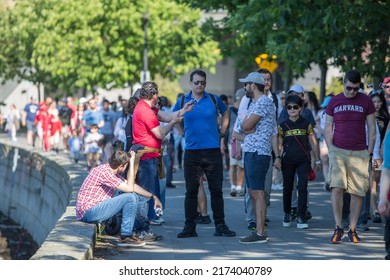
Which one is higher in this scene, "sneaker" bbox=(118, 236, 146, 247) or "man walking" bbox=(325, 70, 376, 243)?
"man walking" bbox=(325, 70, 376, 243)

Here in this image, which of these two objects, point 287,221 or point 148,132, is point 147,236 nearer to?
point 148,132

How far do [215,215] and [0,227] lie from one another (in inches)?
838

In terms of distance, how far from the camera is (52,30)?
57469 mm

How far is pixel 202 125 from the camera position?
14.4 metres

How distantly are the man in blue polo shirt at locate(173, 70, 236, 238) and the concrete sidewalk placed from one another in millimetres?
236

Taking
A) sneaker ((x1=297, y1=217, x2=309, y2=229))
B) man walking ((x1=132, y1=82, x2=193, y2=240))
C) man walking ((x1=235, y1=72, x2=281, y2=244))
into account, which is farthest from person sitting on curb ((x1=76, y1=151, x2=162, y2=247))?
sneaker ((x1=297, y1=217, x2=309, y2=229))

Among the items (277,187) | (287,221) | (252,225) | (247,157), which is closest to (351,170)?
(247,157)

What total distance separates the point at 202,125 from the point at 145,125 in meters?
0.67

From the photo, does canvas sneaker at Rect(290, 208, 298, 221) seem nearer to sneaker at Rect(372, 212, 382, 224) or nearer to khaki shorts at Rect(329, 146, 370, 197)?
sneaker at Rect(372, 212, 382, 224)

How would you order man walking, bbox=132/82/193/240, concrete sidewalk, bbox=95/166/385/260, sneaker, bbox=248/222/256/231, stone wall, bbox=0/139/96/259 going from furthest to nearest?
sneaker, bbox=248/222/256/231 < man walking, bbox=132/82/193/240 < concrete sidewalk, bbox=95/166/385/260 < stone wall, bbox=0/139/96/259

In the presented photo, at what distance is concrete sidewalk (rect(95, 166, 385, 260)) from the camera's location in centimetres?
1287

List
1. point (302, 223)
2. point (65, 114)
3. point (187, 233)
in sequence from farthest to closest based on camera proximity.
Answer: point (65, 114) < point (302, 223) < point (187, 233)

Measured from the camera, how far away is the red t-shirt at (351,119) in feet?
45.8
